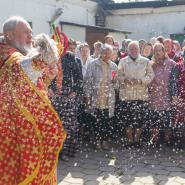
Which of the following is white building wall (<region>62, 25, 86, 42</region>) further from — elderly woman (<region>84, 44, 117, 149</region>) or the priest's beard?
the priest's beard

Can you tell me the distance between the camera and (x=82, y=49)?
761 cm

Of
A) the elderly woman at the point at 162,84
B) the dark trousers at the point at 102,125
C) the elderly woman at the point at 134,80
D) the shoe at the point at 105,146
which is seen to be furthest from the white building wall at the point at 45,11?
the elderly woman at the point at 162,84

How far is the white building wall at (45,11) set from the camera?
12.9m

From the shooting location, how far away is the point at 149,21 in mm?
18891

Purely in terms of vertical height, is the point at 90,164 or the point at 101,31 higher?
the point at 101,31

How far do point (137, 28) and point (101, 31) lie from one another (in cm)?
277

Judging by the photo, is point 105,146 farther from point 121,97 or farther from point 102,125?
point 121,97

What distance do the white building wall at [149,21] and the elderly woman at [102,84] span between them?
1217 cm

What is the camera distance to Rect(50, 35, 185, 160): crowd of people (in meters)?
6.44

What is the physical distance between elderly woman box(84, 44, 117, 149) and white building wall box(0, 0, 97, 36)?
21.8 ft

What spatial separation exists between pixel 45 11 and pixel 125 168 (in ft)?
33.8

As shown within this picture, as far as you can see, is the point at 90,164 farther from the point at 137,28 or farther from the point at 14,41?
the point at 137,28

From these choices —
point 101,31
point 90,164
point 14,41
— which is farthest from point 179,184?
point 101,31

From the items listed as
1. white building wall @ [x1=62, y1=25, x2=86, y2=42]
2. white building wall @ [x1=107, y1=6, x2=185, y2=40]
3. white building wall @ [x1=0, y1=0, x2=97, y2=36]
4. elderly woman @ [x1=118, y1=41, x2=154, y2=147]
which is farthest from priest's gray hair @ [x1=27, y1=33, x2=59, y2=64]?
white building wall @ [x1=107, y1=6, x2=185, y2=40]
